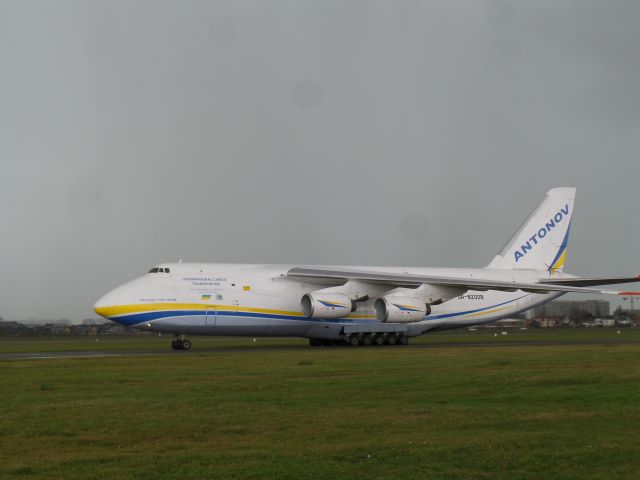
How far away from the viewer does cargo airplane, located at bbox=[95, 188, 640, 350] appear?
3381cm

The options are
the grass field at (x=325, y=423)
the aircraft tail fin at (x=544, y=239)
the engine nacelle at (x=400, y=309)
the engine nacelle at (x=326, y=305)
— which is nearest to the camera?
the grass field at (x=325, y=423)

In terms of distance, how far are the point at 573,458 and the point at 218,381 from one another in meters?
10.0

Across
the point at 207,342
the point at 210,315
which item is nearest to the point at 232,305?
the point at 210,315

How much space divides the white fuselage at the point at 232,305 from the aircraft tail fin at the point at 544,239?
4.72 m

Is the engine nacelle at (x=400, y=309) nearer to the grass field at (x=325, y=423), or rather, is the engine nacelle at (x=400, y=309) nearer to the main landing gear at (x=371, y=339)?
the main landing gear at (x=371, y=339)

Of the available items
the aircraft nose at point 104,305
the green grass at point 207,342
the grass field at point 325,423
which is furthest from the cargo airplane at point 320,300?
the grass field at point 325,423

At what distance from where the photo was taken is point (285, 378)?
61.4 ft

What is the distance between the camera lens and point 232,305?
34906 millimetres

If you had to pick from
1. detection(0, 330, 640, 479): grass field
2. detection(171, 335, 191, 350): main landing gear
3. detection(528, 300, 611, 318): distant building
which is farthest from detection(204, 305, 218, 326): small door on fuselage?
detection(528, 300, 611, 318): distant building

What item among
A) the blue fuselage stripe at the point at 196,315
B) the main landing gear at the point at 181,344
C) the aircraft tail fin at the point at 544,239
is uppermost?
the aircraft tail fin at the point at 544,239

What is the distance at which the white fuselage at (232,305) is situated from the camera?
3344 cm

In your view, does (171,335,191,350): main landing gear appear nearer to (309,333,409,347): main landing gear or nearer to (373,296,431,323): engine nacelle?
(309,333,409,347): main landing gear

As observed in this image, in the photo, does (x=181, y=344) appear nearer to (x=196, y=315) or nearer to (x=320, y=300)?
(x=196, y=315)

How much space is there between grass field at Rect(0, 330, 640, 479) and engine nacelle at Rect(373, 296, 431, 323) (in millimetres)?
15014
